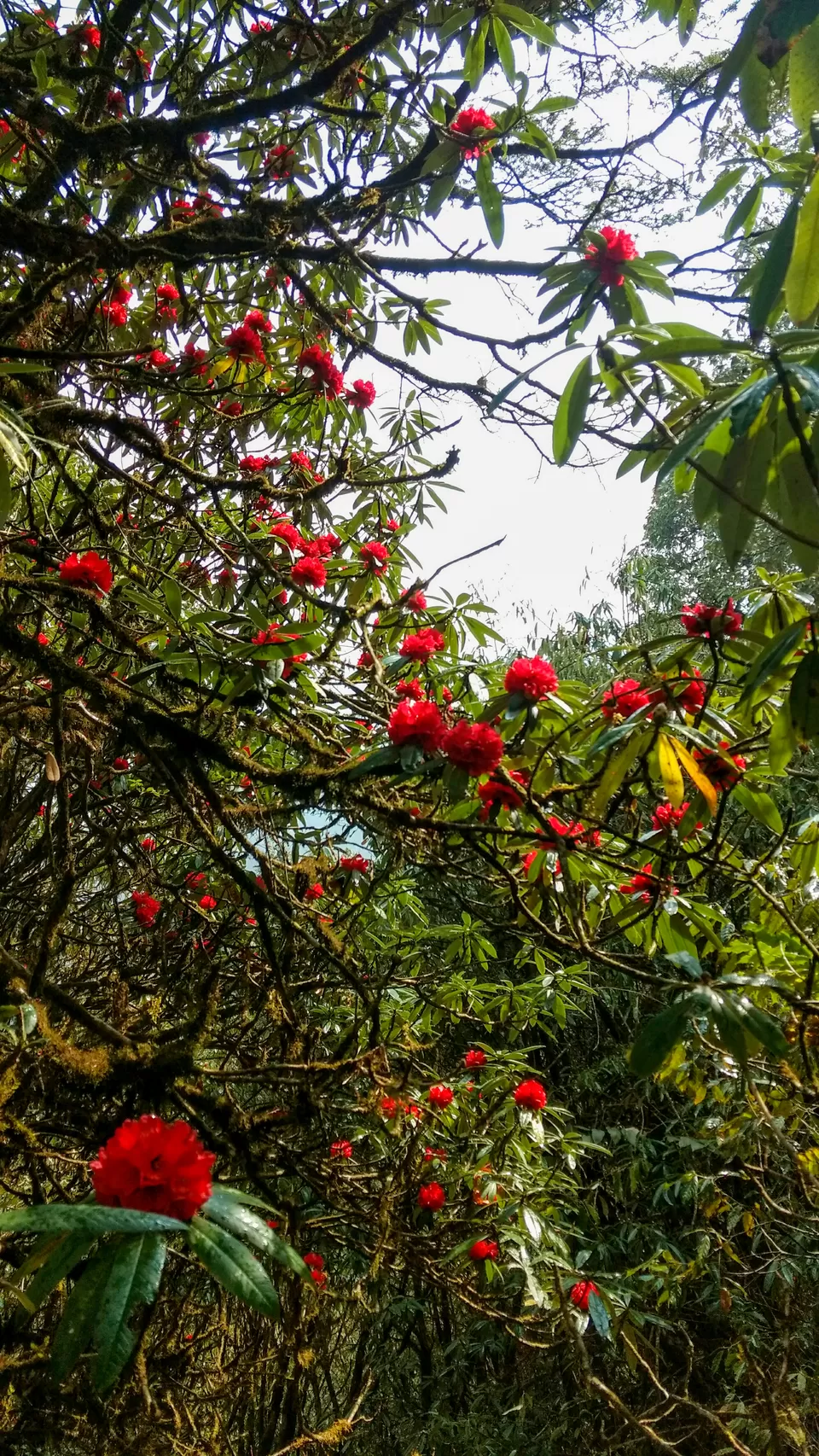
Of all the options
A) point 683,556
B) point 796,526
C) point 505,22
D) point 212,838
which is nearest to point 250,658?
point 212,838

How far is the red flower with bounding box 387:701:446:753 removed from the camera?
3.57ft

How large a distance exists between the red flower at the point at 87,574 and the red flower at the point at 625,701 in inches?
31.2

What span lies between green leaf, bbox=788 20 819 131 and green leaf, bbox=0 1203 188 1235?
39.2 inches

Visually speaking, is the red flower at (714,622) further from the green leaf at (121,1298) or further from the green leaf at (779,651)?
the green leaf at (121,1298)

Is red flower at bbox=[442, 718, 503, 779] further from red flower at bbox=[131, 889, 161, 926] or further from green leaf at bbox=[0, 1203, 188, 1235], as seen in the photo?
red flower at bbox=[131, 889, 161, 926]

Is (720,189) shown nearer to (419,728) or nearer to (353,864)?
(419,728)

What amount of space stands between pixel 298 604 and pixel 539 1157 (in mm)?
1524

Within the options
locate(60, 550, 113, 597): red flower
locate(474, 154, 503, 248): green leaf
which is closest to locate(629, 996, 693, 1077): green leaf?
locate(60, 550, 113, 597): red flower

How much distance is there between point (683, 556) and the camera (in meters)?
5.89

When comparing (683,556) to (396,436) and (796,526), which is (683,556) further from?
(796,526)

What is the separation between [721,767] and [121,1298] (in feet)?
3.06

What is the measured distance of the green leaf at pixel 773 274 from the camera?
0.74 metres

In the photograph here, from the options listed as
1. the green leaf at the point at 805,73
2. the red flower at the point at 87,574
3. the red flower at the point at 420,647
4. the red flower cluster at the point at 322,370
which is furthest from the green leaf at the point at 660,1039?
the red flower cluster at the point at 322,370

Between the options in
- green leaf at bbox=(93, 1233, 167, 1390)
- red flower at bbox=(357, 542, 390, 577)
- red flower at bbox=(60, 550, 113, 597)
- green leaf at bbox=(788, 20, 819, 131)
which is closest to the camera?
green leaf at bbox=(93, 1233, 167, 1390)
